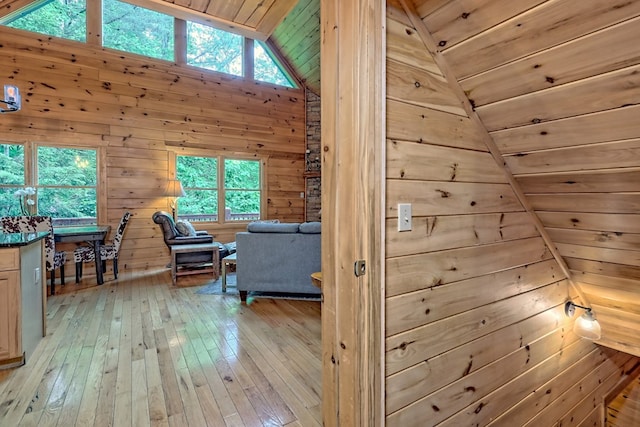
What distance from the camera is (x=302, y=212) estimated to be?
21.7ft

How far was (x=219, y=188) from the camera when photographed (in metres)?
5.70

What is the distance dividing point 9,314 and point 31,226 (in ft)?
6.24

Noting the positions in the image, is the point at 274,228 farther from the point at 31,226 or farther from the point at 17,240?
the point at 31,226

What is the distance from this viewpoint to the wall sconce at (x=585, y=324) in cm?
202

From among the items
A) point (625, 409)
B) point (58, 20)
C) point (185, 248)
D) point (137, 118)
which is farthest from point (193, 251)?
point (625, 409)

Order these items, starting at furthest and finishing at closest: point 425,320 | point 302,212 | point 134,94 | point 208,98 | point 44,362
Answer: point 302,212
point 208,98
point 134,94
point 44,362
point 425,320

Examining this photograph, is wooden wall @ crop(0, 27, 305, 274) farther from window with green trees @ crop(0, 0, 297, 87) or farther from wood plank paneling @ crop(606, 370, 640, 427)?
wood plank paneling @ crop(606, 370, 640, 427)

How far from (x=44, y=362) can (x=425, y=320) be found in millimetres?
2635

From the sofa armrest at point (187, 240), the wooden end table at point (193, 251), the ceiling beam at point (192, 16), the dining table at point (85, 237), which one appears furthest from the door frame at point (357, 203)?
the dining table at point (85, 237)

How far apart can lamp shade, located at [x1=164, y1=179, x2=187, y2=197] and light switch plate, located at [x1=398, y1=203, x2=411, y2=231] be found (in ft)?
14.8

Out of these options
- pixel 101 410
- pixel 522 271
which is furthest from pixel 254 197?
pixel 522 271

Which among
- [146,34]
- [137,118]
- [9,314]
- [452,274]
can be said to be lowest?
[9,314]

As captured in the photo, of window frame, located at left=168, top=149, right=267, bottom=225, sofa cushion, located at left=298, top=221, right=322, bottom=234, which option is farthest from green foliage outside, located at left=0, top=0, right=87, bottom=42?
sofa cushion, located at left=298, top=221, right=322, bottom=234

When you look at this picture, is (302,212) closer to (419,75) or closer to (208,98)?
(208,98)
